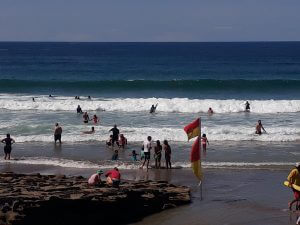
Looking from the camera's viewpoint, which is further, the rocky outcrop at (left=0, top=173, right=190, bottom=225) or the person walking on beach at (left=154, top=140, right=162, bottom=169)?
the person walking on beach at (left=154, top=140, right=162, bottom=169)

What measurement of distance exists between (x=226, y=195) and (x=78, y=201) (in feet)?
16.8

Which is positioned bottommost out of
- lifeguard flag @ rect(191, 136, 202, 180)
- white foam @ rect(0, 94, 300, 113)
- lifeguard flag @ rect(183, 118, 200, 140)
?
lifeguard flag @ rect(191, 136, 202, 180)

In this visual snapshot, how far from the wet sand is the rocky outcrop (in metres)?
0.40

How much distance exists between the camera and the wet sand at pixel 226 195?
44.7 ft

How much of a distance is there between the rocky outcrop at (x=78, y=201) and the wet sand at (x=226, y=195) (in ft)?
1.31

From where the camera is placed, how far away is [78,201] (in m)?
12.7

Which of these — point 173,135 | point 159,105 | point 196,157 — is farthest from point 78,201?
point 159,105

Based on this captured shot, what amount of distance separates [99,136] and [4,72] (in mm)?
51068

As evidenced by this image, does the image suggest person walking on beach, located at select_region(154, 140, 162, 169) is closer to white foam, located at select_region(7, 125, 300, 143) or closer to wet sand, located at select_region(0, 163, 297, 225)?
wet sand, located at select_region(0, 163, 297, 225)

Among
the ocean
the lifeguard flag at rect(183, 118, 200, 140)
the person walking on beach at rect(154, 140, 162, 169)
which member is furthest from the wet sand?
the lifeguard flag at rect(183, 118, 200, 140)

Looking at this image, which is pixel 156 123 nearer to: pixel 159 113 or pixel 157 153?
pixel 159 113

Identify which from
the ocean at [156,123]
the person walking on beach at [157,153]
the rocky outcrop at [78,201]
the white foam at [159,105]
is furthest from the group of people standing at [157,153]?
the white foam at [159,105]

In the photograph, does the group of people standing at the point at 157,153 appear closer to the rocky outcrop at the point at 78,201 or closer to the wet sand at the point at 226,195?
the wet sand at the point at 226,195

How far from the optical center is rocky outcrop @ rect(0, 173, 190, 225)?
12211 mm
